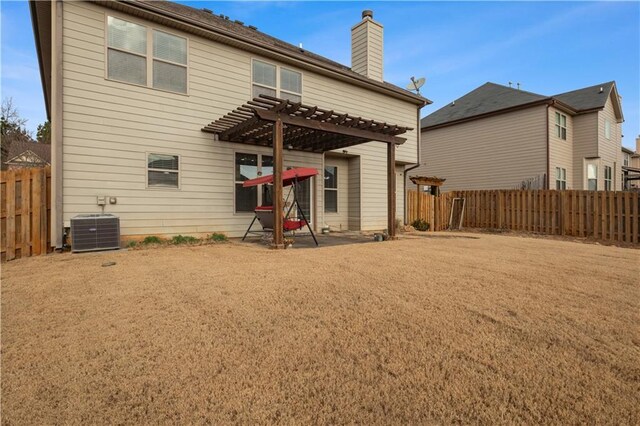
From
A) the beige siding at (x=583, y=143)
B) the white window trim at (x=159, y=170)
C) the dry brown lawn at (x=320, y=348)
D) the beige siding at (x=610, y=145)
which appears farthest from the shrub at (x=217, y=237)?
the beige siding at (x=610, y=145)

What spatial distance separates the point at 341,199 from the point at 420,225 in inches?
140

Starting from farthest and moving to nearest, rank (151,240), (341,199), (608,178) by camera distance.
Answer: (608,178)
(341,199)
(151,240)

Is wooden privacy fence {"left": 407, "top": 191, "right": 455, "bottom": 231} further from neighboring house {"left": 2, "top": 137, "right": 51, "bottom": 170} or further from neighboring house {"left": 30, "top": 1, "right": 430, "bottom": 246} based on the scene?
neighboring house {"left": 2, "top": 137, "right": 51, "bottom": 170}

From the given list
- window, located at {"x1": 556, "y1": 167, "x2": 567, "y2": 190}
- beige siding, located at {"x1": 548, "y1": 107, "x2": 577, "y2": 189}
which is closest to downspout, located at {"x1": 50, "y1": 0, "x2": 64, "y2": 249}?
beige siding, located at {"x1": 548, "y1": 107, "x2": 577, "y2": 189}

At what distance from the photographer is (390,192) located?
8875mm

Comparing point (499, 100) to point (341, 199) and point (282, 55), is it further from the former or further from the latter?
point (282, 55)

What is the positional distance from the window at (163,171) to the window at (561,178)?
17521 millimetres

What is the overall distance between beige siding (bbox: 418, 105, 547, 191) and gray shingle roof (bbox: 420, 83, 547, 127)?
19.4 inches

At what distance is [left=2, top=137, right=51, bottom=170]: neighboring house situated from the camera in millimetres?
22922

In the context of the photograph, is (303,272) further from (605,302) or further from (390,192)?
(390,192)

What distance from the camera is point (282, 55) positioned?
30.2 feet

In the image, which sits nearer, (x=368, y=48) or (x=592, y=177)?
(x=368, y=48)

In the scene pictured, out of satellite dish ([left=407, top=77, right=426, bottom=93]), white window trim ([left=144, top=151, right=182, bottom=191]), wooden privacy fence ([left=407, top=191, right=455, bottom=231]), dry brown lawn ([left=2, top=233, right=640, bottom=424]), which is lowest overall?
dry brown lawn ([left=2, top=233, right=640, bottom=424])

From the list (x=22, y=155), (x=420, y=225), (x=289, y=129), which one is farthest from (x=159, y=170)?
(x=22, y=155)
